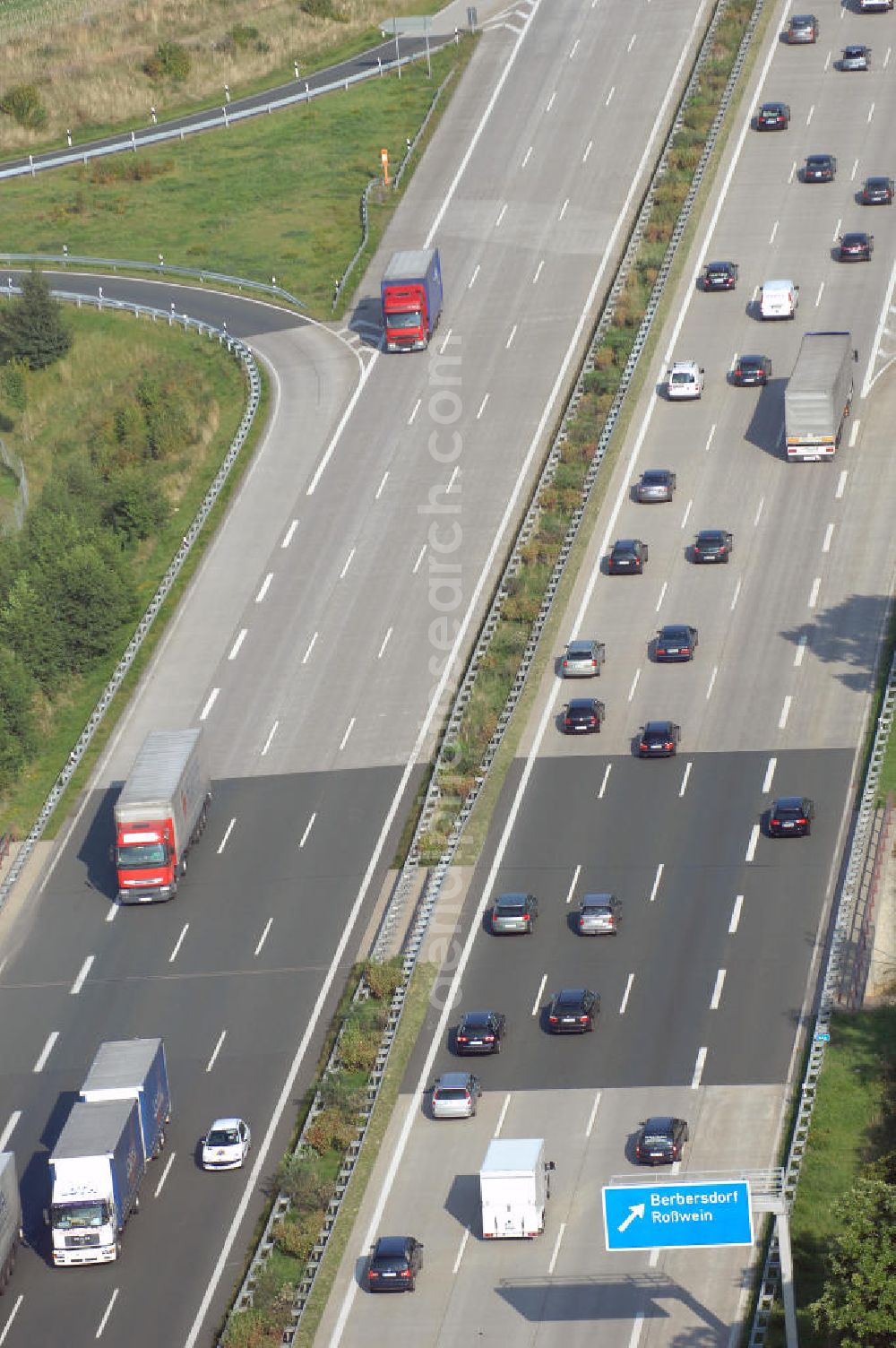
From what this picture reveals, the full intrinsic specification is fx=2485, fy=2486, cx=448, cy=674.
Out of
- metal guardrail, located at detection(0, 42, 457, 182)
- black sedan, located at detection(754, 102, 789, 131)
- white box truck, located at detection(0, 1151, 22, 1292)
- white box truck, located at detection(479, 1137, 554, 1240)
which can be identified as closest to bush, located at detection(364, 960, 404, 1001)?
white box truck, located at detection(479, 1137, 554, 1240)

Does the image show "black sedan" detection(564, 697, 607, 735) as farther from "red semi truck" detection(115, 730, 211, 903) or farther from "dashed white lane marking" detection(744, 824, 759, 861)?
"red semi truck" detection(115, 730, 211, 903)

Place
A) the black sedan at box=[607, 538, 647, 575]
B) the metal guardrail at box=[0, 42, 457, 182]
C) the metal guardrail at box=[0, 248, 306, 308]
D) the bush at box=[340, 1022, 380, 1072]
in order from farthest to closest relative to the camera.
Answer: the metal guardrail at box=[0, 42, 457, 182] → the metal guardrail at box=[0, 248, 306, 308] → the black sedan at box=[607, 538, 647, 575] → the bush at box=[340, 1022, 380, 1072]

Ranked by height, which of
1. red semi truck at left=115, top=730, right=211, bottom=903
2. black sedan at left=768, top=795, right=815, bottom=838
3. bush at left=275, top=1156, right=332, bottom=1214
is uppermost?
black sedan at left=768, top=795, right=815, bottom=838

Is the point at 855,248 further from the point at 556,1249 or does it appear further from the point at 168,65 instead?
the point at 556,1249

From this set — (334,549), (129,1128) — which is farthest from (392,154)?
(129,1128)

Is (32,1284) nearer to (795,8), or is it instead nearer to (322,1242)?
(322,1242)

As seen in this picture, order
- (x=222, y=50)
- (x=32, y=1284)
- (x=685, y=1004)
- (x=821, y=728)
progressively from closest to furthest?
1. (x=32, y=1284)
2. (x=685, y=1004)
3. (x=821, y=728)
4. (x=222, y=50)

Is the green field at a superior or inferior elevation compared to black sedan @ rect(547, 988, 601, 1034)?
superior

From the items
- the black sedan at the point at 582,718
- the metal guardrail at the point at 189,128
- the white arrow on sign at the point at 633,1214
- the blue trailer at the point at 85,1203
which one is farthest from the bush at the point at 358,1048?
the metal guardrail at the point at 189,128
